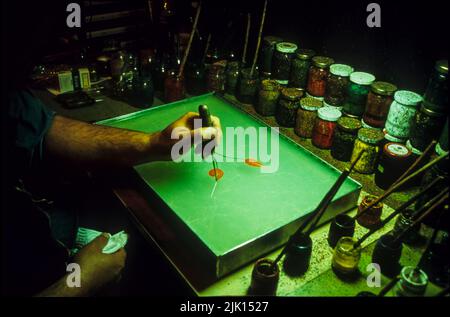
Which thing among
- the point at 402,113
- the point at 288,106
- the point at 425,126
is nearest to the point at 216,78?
the point at 288,106

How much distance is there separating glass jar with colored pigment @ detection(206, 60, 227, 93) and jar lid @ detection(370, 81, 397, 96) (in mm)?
1131

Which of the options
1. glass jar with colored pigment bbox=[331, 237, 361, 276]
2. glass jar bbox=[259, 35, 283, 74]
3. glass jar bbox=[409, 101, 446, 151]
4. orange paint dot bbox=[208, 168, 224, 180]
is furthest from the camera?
glass jar bbox=[259, 35, 283, 74]

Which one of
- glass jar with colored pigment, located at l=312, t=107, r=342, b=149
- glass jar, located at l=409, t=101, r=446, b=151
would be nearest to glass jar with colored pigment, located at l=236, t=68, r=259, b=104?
glass jar with colored pigment, located at l=312, t=107, r=342, b=149

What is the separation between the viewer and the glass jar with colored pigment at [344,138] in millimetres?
2096

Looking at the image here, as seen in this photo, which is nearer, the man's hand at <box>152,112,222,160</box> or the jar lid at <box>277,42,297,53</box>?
the man's hand at <box>152,112,222,160</box>

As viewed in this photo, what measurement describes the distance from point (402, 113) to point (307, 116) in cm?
56

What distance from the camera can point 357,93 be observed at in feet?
6.99

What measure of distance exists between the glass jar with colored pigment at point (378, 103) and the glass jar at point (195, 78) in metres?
1.26

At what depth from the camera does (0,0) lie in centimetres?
123

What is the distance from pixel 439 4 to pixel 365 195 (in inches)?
40.0

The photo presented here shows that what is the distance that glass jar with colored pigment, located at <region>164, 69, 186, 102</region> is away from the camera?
2707 millimetres

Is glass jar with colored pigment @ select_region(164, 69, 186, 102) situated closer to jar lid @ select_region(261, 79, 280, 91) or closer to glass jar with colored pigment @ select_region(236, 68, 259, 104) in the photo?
glass jar with colored pigment @ select_region(236, 68, 259, 104)
